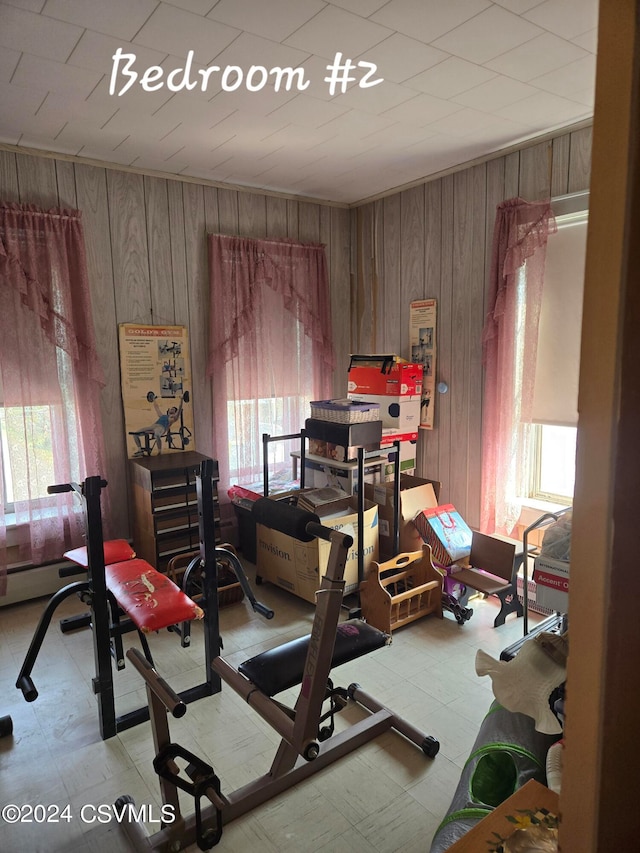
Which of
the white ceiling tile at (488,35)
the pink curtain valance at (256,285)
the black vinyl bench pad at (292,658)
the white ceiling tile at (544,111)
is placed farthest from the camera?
the pink curtain valance at (256,285)

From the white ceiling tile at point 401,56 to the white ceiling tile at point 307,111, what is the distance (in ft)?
1.22

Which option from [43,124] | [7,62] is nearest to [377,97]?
[7,62]

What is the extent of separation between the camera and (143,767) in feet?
6.90

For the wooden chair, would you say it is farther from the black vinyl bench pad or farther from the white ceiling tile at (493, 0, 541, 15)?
the white ceiling tile at (493, 0, 541, 15)

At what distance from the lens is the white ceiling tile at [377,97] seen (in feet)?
8.41

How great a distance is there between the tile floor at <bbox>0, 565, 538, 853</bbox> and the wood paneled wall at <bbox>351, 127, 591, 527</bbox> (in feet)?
4.13

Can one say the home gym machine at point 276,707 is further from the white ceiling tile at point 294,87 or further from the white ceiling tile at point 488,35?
the white ceiling tile at point 488,35

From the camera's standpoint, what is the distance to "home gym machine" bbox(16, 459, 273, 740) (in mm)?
2174

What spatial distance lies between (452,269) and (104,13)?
8.31 feet

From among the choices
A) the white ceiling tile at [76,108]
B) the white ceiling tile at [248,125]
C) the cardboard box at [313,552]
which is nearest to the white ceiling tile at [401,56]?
the white ceiling tile at [248,125]

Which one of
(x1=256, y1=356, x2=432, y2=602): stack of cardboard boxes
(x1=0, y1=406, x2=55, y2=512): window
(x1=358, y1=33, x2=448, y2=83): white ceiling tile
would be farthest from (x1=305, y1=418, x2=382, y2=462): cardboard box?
(x1=358, y1=33, x2=448, y2=83): white ceiling tile

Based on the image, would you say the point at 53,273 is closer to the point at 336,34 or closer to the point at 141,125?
the point at 141,125

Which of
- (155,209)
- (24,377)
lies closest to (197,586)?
(24,377)

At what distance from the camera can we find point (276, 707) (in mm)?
1748
